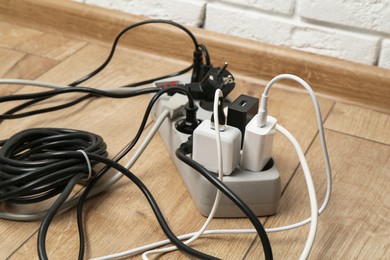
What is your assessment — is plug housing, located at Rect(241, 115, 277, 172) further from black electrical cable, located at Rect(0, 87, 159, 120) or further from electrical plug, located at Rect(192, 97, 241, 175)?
black electrical cable, located at Rect(0, 87, 159, 120)

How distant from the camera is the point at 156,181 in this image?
771mm

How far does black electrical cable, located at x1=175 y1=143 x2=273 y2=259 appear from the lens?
1.93 ft

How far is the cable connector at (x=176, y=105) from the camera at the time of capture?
78 centimetres

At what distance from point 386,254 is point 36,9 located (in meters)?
0.83

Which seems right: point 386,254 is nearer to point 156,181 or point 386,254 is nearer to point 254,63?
point 156,181

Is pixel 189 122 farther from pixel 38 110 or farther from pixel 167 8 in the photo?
pixel 167 8

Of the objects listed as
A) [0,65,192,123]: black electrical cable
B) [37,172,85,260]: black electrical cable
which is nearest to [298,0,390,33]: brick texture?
[0,65,192,123]: black electrical cable

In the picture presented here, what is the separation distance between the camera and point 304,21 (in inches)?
37.9

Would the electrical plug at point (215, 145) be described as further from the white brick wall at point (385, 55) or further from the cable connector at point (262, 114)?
the white brick wall at point (385, 55)

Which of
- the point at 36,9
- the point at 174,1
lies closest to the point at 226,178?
the point at 174,1

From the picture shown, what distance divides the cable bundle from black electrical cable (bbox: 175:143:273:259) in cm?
11

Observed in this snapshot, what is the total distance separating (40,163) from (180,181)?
0.20 metres

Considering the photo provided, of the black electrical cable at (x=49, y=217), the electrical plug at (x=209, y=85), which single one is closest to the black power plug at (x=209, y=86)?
the electrical plug at (x=209, y=85)

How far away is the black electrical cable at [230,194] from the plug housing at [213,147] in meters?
0.02
